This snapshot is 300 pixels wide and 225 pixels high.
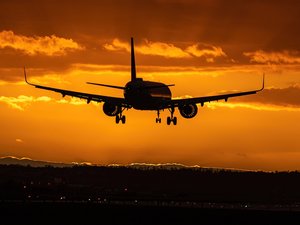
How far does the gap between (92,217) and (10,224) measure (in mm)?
20373

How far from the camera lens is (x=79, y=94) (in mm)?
194625

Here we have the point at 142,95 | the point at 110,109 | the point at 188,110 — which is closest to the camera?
the point at 142,95

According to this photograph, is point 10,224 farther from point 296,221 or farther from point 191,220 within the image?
point 296,221

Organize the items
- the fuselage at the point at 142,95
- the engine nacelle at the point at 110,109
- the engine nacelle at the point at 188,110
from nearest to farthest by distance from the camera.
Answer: the fuselage at the point at 142,95 < the engine nacelle at the point at 110,109 < the engine nacelle at the point at 188,110

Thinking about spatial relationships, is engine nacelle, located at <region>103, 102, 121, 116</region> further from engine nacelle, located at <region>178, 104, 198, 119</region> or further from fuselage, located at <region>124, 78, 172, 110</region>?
engine nacelle, located at <region>178, 104, 198, 119</region>

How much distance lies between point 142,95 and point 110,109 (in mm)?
10473

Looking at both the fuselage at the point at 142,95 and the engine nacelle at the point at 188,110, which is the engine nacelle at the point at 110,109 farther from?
the engine nacelle at the point at 188,110

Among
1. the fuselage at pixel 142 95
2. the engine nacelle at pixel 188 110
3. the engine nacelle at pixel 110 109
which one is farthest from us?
the engine nacelle at pixel 188 110

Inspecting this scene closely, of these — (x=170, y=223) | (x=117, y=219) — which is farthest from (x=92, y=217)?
(x=170, y=223)

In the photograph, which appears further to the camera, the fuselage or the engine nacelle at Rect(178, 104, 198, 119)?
the engine nacelle at Rect(178, 104, 198, 119)

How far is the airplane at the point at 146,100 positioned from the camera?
188 metres

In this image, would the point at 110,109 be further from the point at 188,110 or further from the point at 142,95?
the point at 188,110

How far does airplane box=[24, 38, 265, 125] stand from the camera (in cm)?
18750

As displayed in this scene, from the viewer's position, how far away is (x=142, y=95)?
188 metres
